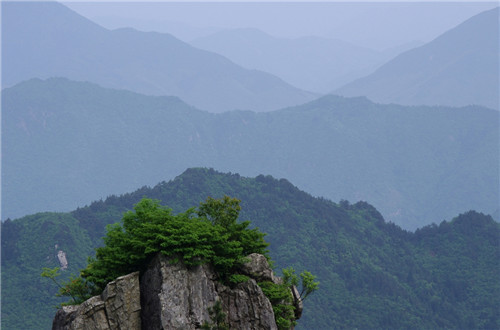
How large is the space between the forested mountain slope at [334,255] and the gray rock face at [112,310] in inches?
2299

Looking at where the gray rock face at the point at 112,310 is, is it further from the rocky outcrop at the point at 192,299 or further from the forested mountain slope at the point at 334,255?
the forested mountain slope at the point at 334,255

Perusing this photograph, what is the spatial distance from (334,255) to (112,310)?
8640cm

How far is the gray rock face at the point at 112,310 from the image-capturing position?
3147 centimetres

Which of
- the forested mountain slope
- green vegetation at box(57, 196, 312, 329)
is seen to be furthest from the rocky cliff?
the forested mountain slope

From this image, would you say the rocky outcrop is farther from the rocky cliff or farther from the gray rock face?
the gray rock face

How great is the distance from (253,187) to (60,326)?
9715 cm

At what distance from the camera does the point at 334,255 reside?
115250 millimetres

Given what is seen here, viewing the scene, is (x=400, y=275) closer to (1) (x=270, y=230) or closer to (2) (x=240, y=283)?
(1) (x=270, y=230)

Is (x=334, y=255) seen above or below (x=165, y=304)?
below

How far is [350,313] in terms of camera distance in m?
98.7

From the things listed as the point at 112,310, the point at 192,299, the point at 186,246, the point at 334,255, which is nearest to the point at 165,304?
the point at 192,299

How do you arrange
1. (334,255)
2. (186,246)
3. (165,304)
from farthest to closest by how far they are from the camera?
(334,255) → (186,246) → (165,304)

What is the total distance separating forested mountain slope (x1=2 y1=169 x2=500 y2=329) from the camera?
9769cm

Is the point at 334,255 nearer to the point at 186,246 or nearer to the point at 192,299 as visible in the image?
the point at 186,246
